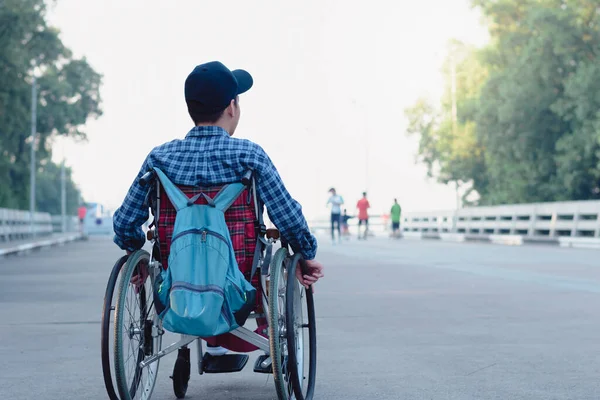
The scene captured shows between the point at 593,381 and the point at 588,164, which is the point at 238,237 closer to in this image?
the point at 593,381

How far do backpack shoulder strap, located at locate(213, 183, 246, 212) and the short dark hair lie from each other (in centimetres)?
42

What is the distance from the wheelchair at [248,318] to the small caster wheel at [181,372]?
0.37 m

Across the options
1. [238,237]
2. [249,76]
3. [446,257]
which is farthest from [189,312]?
[446,257]

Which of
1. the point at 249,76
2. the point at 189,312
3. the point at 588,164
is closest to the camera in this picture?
the point at 189,312

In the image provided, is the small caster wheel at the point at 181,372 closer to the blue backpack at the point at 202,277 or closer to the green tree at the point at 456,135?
the blue backpack at the point at 202,277

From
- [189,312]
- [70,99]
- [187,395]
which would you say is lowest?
[187,395]

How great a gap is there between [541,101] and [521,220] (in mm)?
8282

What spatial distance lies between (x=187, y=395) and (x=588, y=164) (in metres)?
39.1

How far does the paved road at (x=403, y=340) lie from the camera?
246 inches

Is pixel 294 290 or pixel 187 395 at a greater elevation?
pixel 294 290

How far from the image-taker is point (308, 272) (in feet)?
17.7

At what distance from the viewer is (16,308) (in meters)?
11.8

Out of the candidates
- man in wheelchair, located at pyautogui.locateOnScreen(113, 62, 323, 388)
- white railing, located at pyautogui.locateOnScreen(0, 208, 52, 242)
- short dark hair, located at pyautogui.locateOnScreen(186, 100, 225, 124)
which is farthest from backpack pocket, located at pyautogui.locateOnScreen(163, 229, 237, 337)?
white railing, located at pyautogui.locateOnScreen(0, 208, 52, 242)

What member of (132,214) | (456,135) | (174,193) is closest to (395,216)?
(456,135)
